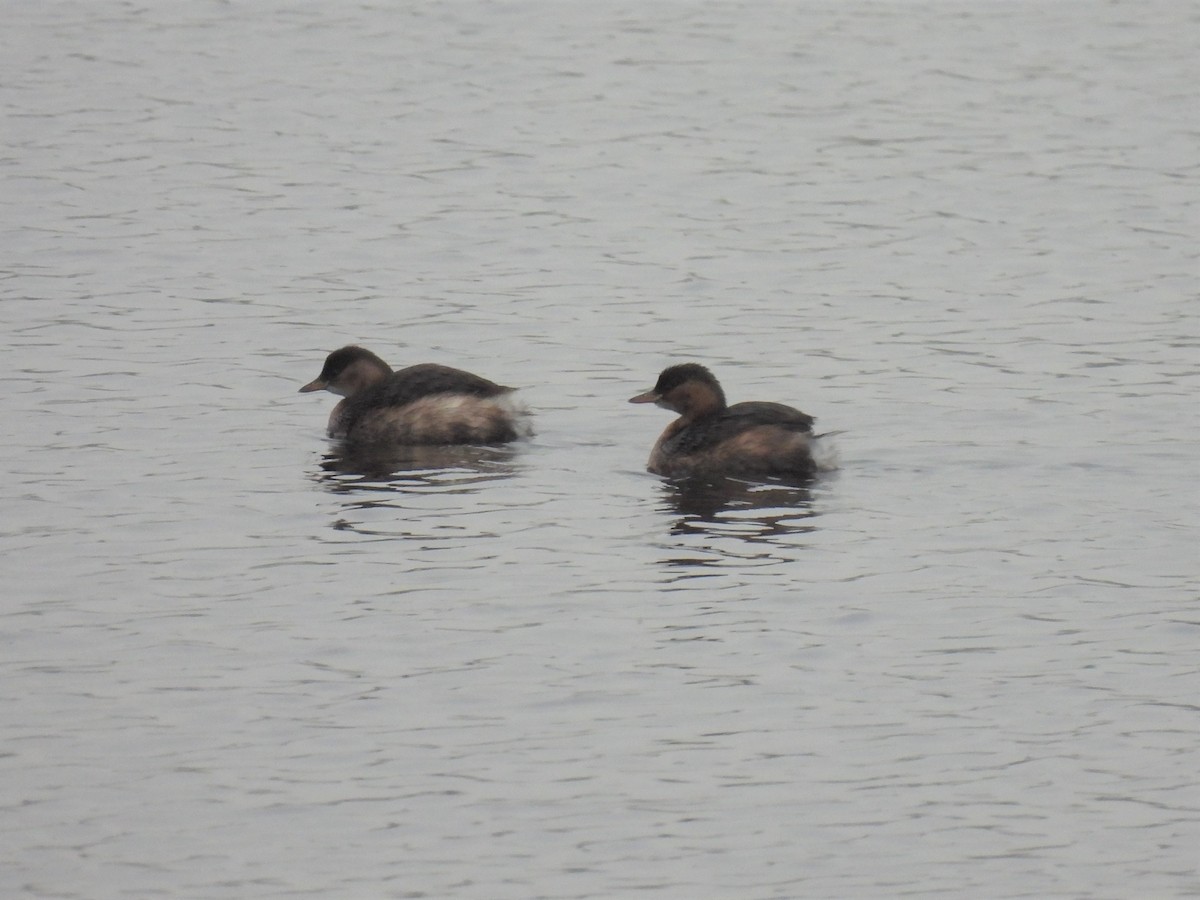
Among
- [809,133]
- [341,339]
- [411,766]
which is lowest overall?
[411,766]

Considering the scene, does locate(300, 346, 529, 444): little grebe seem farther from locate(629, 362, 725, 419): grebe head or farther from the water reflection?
the water reflection

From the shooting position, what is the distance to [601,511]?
12.3 m

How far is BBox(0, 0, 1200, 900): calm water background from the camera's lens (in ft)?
26.0

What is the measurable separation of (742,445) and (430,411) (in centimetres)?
220

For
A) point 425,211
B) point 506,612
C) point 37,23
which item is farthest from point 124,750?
point 37,23

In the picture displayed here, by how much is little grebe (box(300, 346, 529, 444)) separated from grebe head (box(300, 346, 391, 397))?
27 cm

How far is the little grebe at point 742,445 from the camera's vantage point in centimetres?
1298

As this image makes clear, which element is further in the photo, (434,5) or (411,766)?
(434,5)

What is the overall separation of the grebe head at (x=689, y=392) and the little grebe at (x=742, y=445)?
163mm

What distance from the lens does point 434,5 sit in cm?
3406

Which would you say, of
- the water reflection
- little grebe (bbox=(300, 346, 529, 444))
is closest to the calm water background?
the water reflection

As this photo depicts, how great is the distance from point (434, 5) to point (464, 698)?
2626 centimetres

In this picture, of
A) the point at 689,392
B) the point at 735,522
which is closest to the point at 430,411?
the point at 689,392

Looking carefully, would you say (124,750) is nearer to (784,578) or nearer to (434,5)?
(784,578)
